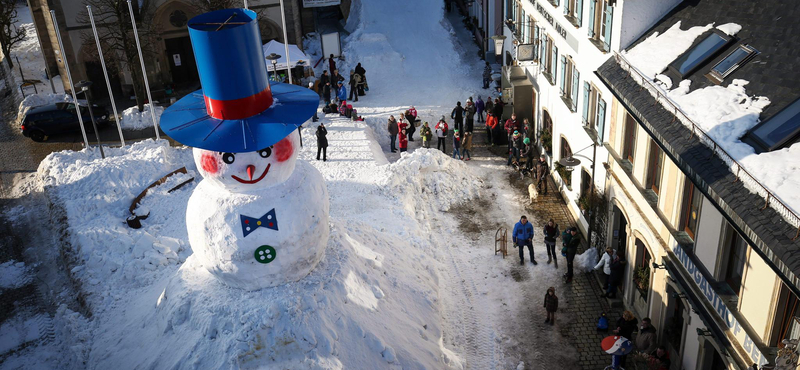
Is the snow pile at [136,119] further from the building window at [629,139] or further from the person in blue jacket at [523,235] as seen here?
the building window at [629,139]

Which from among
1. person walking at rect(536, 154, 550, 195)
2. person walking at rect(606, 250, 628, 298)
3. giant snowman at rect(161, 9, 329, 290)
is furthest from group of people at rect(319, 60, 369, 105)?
giant snowman at rect(161, 9, 329, 290)

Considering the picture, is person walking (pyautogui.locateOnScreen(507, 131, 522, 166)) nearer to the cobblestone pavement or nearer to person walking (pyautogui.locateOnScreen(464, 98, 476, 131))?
person walking (pyautogui.locateOnScreen(464, 98, 476, 131))

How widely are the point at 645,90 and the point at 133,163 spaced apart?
51.1 ft

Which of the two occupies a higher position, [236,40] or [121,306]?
[236,40]

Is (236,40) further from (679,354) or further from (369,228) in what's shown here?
(679,354)

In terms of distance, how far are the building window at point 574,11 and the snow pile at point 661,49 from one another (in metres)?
3.91

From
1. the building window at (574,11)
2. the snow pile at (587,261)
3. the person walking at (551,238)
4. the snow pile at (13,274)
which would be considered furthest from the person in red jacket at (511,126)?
the snow pile at (13,274)

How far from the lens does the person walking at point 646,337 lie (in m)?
15.1

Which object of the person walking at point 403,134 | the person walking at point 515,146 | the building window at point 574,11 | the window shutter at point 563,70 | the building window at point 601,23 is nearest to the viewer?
the building window at point 601,23

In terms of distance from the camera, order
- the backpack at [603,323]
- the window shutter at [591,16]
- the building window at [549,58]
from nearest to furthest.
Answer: the backpack at [603,323], the window shutter at [591,16], the building window at [549,58]

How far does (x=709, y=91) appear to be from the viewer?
A: 44.2 feet

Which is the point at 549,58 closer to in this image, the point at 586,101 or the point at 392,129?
the point at 586,101

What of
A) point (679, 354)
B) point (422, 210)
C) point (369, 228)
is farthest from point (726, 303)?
point (422, 210)

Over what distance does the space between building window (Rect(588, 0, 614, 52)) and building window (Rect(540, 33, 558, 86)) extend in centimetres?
408
